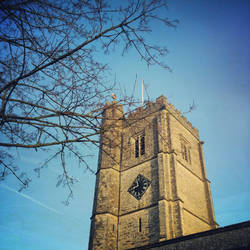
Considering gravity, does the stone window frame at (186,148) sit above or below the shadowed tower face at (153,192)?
above

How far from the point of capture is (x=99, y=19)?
4.50 metres

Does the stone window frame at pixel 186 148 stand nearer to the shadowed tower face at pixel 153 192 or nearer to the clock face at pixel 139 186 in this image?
the shadowed tower face at pixel 153 192

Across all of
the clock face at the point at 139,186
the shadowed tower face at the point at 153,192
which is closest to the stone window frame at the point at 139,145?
the shadowed tower face at the point at 153,192

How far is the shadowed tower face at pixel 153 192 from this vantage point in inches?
650

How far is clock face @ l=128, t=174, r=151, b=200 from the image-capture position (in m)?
18.9

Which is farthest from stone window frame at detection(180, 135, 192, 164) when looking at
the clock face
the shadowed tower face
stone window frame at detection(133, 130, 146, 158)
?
the clock face

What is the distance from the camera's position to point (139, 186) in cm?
1944

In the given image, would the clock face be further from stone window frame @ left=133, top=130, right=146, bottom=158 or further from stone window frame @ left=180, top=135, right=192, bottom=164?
stone window frame @ left=180, top=135, right=192, bottom=164

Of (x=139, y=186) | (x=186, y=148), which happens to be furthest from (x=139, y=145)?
(x=186, y=148)

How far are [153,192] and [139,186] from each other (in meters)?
1.60

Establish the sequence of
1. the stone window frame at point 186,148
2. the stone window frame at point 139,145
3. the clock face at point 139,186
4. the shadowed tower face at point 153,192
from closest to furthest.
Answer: the shadowed tower face at point 153,192 < the clock face at point 139,186 < the stone window frame at point 139,145 < the stone window frame at point 186,148

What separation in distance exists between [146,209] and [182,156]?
241 inches

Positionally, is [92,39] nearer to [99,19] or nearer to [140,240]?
[99,19]

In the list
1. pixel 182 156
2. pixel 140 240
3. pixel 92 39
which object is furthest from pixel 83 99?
pixel 182 156
